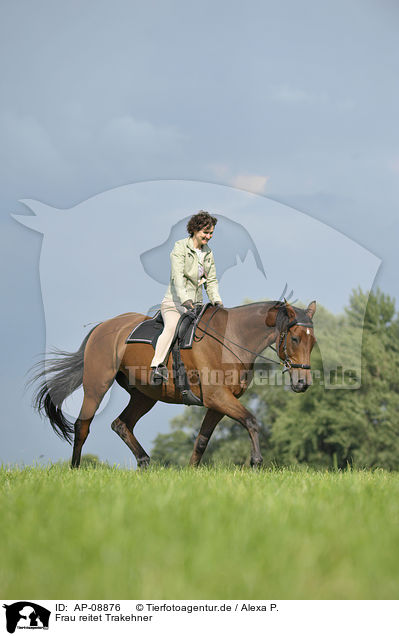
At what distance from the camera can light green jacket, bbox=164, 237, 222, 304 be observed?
8.59 metres

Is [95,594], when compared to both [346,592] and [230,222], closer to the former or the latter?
[346,592]

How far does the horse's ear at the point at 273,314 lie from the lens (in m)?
8.58

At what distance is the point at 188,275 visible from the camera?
8.69 meters

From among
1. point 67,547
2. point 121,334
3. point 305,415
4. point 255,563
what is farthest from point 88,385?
point 305,415

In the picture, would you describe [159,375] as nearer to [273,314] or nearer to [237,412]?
[237,412]

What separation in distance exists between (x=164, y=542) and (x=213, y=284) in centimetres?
563

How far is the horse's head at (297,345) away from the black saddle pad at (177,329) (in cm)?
135

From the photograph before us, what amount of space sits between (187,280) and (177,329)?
78 cm

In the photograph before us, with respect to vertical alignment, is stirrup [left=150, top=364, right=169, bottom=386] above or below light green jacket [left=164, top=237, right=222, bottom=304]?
below

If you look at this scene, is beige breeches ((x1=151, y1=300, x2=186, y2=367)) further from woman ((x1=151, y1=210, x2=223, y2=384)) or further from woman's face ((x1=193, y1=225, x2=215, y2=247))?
woman's face ((x1=193, y1=225, x2=215, y2=247))

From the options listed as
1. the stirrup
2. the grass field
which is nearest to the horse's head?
the stirrup

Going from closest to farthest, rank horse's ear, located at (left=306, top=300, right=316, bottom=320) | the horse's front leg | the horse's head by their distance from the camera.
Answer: the horse's front leg, the horse's head, horse's ear, located at (left=306, top=300, right=316, bottom=320)

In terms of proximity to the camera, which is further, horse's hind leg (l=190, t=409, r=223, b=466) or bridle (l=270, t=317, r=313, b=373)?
horse's hind leg (l=190, t=409, r=223, b=466)
